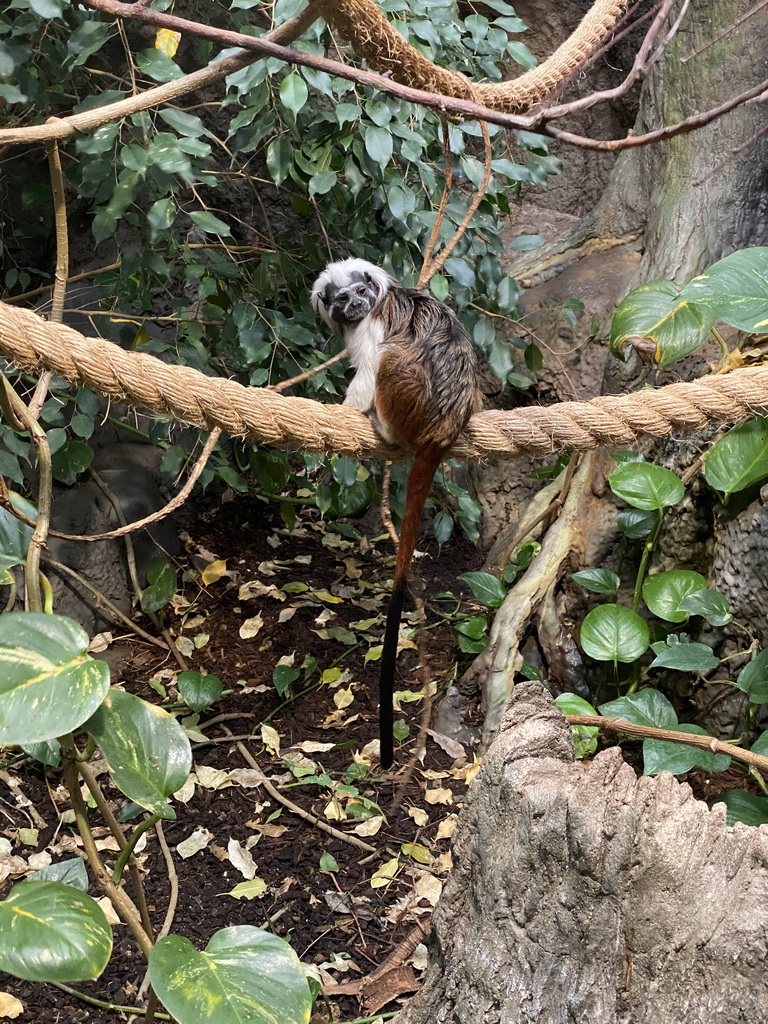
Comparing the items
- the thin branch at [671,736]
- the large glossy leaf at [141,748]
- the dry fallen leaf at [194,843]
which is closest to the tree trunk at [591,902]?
the thin branch at [671,736]

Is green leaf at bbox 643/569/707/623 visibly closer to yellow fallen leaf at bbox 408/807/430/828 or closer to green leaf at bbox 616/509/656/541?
green leaf at bbox 616/509/656/541

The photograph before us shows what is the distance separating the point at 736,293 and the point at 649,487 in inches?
32.4

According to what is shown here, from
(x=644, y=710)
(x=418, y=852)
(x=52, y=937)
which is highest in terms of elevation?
(x=52, y=937)

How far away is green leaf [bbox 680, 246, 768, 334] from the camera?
1.63 meters

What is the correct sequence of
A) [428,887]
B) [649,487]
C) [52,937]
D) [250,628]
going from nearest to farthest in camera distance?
[52,937] → [428,887] → [649,487] → [250,628]

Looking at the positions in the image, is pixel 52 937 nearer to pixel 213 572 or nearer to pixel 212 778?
pixel 212 778

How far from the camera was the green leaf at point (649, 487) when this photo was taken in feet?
7.86

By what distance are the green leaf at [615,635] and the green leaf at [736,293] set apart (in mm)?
957

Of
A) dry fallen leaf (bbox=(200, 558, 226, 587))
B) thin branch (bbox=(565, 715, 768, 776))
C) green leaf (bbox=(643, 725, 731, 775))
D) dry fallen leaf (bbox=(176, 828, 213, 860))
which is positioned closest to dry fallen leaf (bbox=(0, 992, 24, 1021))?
dry fallen leaf (bbox=(176, 828, 213, 860))

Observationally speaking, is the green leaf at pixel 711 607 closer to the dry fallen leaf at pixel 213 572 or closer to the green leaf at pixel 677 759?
the green leaf at pixel 677 759

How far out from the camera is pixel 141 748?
45.3 inches

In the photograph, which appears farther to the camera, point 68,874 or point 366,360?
point 366,360

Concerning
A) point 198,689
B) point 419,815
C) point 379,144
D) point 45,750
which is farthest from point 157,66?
point 419,815

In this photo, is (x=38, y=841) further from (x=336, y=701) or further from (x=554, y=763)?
(x=554, y=763)
